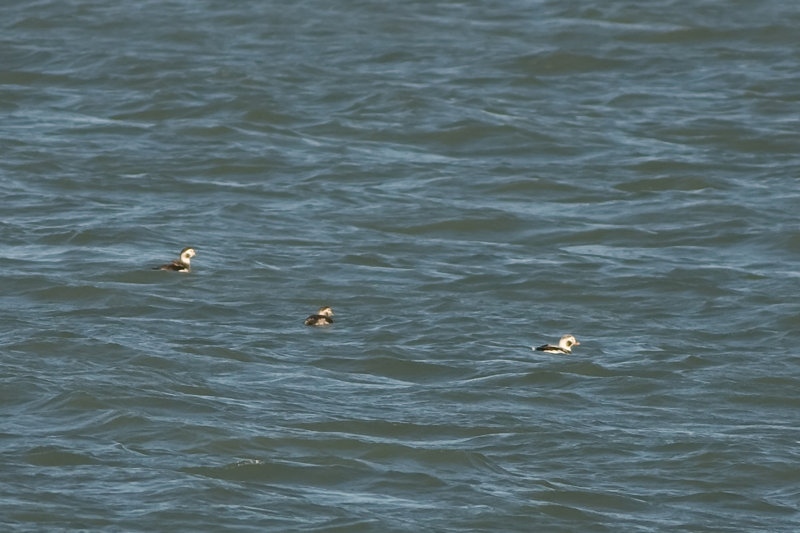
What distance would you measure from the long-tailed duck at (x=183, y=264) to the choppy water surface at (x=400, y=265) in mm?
144

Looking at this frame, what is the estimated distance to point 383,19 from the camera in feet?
96.3

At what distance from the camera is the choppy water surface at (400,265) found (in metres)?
12.2

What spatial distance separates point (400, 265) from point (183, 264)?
2286 mm

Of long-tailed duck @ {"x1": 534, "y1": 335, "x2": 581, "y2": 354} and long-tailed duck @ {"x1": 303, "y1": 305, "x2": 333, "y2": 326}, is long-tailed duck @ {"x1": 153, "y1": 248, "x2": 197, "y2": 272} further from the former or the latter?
long-tailed duck @ {"x1": 534, "y1": 335, "x2": 581, "y2": 354}

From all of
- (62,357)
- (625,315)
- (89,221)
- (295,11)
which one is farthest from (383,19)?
(62,357)

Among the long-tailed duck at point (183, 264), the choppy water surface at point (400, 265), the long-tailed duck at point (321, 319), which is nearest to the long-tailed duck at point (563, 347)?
the choppy water surface at point (400, 265)

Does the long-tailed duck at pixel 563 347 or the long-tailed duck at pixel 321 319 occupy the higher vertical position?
the long-tailed duck at pixel 321 319

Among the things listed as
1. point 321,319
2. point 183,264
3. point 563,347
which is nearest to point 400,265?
point 183,264

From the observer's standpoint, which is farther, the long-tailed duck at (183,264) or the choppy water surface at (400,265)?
the long-tailed duck at (183,264)

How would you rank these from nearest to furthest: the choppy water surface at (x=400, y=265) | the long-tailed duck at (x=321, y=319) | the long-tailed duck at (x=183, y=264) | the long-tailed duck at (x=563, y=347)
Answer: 1. the choppy water surface at (x=400, y=265)
2. the long-tailed duck at (x=563, y=347)
3. the long-tailed duck at (x=321, y=319)
4. the long-tailed duck at (x=183, y=264)

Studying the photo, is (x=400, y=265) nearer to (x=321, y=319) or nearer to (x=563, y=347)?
(x=321, y=319)

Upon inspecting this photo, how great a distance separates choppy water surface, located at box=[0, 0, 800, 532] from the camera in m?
12.2

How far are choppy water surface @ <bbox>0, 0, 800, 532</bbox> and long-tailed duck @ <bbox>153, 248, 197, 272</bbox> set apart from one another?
14 cm

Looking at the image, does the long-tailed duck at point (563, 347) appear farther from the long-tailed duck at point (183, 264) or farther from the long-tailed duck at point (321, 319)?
the long-tailed duck at point (183, 264)
